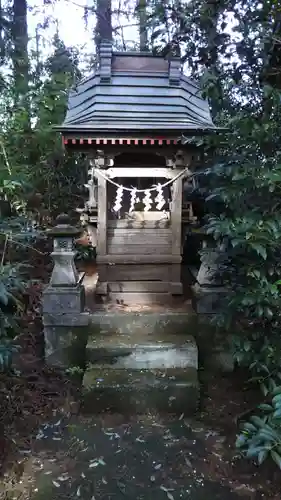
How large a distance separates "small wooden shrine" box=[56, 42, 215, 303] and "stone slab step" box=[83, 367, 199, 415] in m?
1.71

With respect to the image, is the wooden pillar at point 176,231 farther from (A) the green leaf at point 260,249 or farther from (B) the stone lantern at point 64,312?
(A) the green leaf at point 260,249

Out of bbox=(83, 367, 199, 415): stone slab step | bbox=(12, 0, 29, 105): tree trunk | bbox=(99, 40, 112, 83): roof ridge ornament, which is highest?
bbox=(12, 0, 29, 105): tree trunk

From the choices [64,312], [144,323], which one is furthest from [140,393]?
[64,312]

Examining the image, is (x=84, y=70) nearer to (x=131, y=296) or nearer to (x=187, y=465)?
(x=131, y=296)

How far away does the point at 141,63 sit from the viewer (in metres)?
6.12

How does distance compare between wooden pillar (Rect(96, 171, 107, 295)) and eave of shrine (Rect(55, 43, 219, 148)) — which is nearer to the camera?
eave of shrine (Rect(55, 43, 219, 148))

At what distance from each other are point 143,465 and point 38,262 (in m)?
4.48

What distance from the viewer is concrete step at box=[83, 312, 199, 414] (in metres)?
3.81

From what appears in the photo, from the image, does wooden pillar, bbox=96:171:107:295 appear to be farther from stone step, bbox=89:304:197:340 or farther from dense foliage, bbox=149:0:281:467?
dense foliage, bbox=149:0:281:467

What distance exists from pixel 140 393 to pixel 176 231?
227 centimetres

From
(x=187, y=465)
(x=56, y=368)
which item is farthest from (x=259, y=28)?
(x=56, y=368)

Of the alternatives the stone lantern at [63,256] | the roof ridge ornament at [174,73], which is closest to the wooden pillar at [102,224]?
the stone lantern at [63,256]

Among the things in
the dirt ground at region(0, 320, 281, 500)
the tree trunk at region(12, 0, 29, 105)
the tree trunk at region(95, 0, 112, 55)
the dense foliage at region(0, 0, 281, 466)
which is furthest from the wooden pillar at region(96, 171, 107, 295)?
the tree trunk at region(95, 0, 112, 55)

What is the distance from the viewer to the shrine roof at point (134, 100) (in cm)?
480
